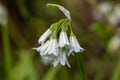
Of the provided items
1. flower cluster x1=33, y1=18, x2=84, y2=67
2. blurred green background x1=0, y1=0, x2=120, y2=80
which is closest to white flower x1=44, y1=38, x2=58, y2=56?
flower cluster x1=33, y1=18, x2=84, y2=67

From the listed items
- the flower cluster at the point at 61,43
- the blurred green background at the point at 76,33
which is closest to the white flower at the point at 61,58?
the flower cluster at the point at 61,43

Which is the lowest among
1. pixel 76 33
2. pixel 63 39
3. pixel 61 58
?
pixel 76 33

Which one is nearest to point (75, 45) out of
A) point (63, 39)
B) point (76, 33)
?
point (63, 39)

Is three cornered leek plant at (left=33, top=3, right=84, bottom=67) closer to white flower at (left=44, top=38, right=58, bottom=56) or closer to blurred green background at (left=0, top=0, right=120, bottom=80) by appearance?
white flower at (left=44, top=38, right=58, bottom=56)

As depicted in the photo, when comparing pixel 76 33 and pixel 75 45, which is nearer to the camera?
pixel 75 45

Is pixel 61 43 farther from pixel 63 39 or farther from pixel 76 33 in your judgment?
pixel 76 33

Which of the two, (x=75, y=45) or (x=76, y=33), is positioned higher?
(x=75, y=45)

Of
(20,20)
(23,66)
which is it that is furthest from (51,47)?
(20,20)
